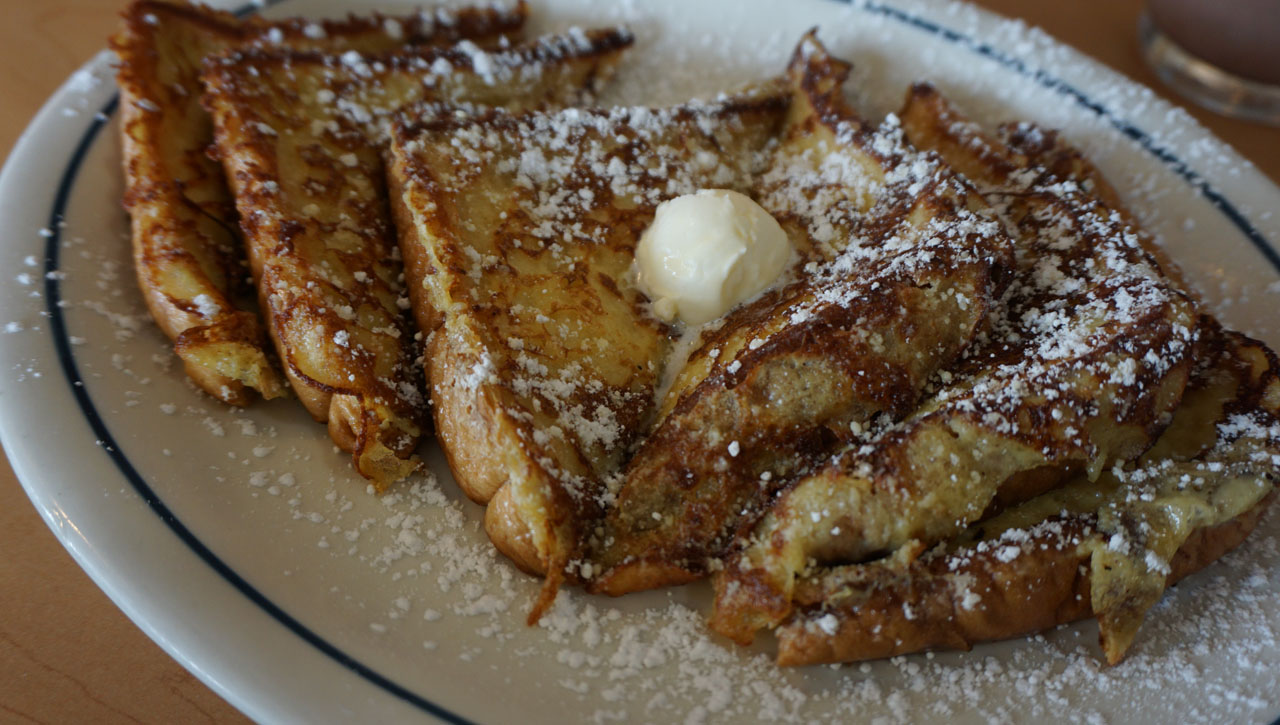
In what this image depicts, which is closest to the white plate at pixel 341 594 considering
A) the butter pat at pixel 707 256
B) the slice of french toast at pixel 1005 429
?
the slice of french toast at pixel 1005 429

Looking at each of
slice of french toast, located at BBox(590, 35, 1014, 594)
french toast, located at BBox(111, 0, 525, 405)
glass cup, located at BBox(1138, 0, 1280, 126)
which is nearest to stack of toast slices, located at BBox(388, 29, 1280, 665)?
slice of french toast, located at BBox(590, 35, 1014, 594)

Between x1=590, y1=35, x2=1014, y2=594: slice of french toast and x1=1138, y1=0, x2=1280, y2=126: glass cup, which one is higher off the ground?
x1=1138, y1=0, x2=1280, y2=126: glass cup

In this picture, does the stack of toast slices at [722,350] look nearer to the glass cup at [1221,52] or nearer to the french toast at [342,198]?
the french toast at [342,198]

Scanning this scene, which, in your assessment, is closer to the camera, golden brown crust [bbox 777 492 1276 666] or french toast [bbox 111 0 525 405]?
golden brown crust [bbox 777 492 1276 666]

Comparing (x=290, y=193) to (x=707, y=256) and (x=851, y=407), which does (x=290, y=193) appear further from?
(x=851, y=407)

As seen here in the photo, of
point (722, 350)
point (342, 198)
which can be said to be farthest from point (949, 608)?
point (342, 198)

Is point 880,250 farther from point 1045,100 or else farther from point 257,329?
point 257,329

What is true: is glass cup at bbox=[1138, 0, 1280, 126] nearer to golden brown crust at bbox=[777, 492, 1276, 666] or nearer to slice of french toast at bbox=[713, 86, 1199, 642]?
slice of french toast at bbox=[713, 86, 1199, 642]
